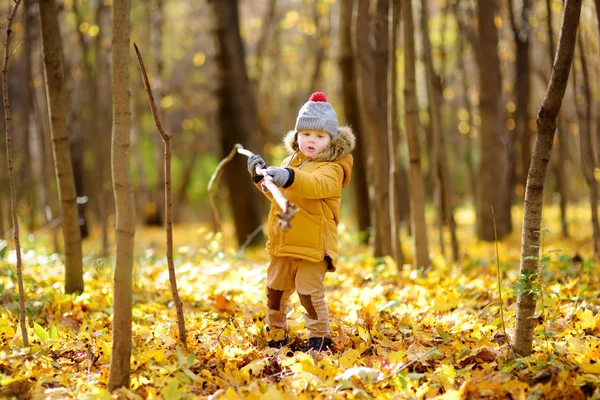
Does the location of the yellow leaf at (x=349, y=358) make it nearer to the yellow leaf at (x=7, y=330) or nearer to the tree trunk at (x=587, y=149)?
Answer: the yellow leaf at (x=7, y=330)

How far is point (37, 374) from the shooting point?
2820 mm

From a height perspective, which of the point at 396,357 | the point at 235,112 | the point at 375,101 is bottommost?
the point at 396,357

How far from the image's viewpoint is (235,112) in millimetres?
8992

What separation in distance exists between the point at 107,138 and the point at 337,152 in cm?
924

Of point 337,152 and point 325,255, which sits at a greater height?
point 337,152

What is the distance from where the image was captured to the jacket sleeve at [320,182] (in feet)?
10.1

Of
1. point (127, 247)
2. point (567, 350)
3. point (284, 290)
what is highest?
point (127, 247)

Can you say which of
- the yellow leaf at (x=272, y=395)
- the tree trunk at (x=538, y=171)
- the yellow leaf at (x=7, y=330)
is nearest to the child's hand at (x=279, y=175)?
the yellow leaf at (x=272, y=395)

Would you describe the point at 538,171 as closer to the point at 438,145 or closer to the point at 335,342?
the point at 335,342

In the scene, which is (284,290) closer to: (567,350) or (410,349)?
(410,349)

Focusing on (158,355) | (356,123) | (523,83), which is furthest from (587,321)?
(523,83)

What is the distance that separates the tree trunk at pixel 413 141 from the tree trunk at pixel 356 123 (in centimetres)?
232

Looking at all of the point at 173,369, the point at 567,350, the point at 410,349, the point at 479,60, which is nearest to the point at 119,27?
the point at 173,369

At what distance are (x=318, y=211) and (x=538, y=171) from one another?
1.24 metres
